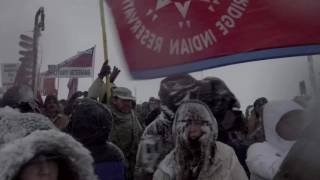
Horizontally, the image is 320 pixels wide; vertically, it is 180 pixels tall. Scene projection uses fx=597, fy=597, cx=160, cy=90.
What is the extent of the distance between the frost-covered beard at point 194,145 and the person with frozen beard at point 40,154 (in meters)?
1.44

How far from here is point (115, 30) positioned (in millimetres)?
3467

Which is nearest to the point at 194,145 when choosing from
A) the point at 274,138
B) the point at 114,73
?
the point at 274,138

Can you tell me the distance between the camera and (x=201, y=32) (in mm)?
3404

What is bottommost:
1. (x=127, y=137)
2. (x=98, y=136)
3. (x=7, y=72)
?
(x=127, y=137)

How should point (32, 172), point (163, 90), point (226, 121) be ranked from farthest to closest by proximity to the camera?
1. point (226, 121)
2. point (163, 90)
3. point (32, 172)

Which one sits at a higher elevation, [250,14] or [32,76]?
[250,14]

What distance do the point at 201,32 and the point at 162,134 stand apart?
1.27 m

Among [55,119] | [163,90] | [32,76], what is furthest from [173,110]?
[32,76]

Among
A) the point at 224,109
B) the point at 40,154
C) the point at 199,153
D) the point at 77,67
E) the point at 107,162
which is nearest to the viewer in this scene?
the point at 40,154

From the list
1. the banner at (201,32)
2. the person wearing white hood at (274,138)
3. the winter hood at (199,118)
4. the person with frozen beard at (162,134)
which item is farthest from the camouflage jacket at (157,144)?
the banner at (201,32)

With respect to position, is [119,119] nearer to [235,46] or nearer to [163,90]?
[163,90]

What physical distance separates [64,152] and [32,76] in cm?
482

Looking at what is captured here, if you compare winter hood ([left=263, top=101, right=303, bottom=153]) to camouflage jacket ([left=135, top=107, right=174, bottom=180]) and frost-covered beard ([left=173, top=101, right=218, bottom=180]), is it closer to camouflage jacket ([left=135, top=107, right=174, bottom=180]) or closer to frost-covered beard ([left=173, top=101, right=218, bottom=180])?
frost-covered beard ([left=173, top=101, right=218, bottom=180])

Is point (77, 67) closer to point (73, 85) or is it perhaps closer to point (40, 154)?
point (73, 85)
